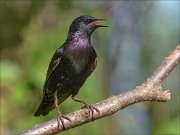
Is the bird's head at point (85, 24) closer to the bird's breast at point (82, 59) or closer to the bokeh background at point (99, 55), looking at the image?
the bird's breast at point (82, 59)

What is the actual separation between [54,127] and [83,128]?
207 centimetres

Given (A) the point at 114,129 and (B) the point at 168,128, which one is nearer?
(B) the point at 168,128

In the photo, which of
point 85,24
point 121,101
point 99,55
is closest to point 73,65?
point 85,24

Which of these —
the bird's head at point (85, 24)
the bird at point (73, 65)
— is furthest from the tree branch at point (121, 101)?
the bird's head at point (85, 24)

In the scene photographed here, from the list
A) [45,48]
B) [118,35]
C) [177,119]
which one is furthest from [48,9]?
[177,119]

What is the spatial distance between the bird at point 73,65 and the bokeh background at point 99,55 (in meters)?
0.82

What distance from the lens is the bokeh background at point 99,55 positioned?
6.05 metres

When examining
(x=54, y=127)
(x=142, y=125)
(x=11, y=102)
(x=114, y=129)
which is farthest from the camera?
(x=142, y=125)

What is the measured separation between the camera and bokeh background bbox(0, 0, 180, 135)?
6.05 m

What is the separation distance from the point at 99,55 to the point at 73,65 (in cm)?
223

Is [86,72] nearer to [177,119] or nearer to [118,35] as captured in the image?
[177,119]

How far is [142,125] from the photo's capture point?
290 inches

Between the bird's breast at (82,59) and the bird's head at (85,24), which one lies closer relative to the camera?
the bird's breast at (82,59)

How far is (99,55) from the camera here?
23.6 ft
